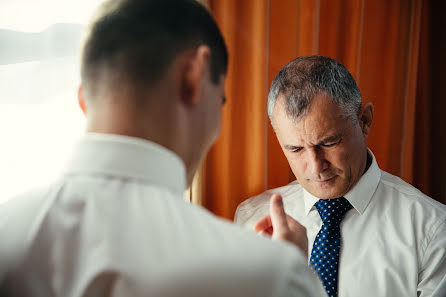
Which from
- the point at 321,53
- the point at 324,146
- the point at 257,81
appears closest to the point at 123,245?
the point at 324,146

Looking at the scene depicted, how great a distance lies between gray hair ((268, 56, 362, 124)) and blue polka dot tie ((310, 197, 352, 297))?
1.06ft

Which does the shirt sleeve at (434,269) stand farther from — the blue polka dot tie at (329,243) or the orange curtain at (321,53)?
the orange curtain at (321,53)

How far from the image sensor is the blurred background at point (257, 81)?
49.8 inches

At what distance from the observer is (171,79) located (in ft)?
1.95

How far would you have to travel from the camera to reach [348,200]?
1.38m

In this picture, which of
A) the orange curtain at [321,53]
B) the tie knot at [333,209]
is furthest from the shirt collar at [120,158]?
the orange curtain at [321,53]

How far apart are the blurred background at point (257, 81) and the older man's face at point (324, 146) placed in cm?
32

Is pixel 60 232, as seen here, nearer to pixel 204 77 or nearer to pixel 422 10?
pixel 204 77

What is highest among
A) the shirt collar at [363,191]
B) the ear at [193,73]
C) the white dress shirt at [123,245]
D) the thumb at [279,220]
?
the ear at [193,73]

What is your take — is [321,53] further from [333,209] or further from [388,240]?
[388,240]

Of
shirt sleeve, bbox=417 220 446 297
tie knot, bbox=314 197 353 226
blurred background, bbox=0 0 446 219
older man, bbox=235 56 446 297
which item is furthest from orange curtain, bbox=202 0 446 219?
shirt sleeve, bbox=417 220 446 297

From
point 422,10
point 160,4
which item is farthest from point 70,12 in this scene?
point 422,10

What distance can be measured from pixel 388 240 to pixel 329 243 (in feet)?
0.67

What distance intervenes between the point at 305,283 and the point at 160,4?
485mm
